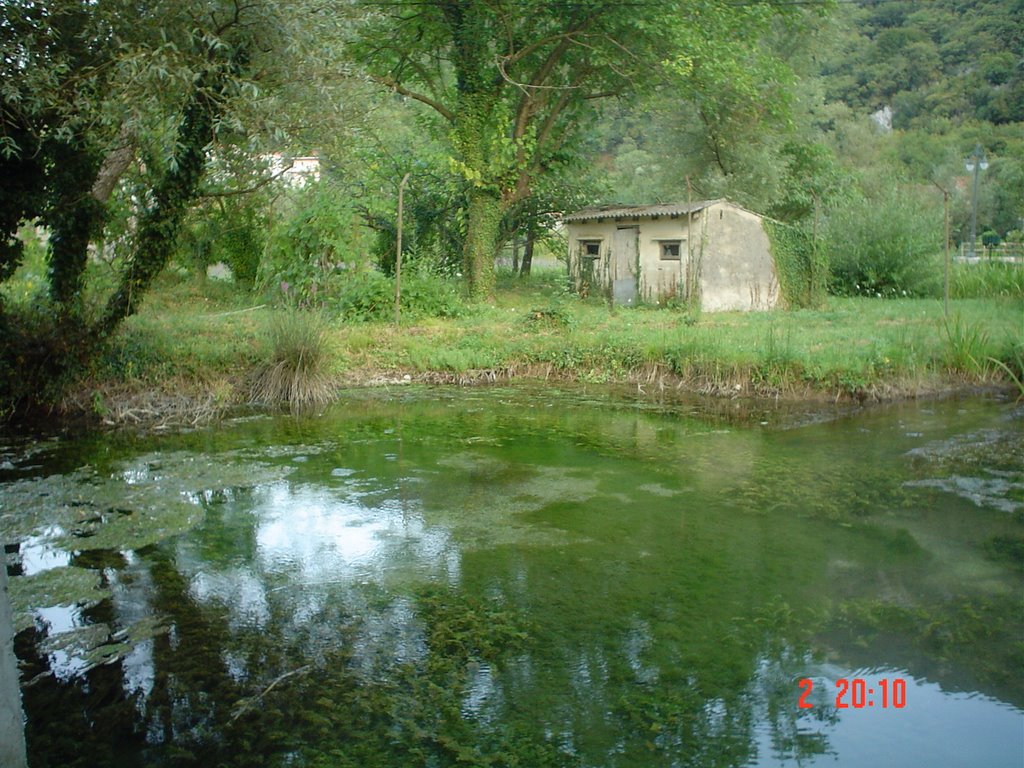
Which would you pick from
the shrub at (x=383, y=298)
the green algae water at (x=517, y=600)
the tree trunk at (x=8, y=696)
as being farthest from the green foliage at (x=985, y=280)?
the tree trunk at (x=8, y=696)

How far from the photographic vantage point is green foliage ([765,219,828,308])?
20781 millimetres

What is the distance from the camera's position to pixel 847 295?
2350cm

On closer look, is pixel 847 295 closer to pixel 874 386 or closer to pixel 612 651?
pixel 874 386

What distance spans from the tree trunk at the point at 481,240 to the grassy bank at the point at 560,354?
3.44 m

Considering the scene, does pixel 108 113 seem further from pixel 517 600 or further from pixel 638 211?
pixel 638 211

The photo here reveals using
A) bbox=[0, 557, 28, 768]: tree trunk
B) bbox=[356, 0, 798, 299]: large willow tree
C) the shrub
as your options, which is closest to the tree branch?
bbox=[356, 0, 798, 299]: large willow tree

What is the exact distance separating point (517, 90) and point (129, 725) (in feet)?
59.1

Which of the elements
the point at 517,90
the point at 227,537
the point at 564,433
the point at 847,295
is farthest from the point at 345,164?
the point at 847,295

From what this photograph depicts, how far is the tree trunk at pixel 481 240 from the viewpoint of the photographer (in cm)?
1997

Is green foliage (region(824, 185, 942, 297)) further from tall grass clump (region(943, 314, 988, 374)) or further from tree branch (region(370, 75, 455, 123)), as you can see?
tree branch (region(370, 75, 455, 123))

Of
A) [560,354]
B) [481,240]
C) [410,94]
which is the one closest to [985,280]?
[481,240]

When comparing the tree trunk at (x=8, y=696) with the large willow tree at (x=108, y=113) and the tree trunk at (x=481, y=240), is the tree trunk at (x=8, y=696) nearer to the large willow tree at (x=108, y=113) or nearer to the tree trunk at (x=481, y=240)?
the large willow tree at (x=108, y=113)

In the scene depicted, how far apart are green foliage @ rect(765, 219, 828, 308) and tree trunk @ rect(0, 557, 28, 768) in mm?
19499
